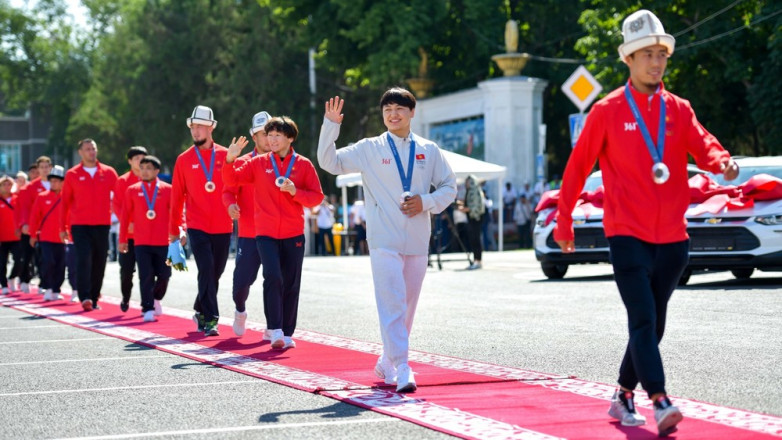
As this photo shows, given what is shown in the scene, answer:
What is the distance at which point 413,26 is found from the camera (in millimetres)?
43812

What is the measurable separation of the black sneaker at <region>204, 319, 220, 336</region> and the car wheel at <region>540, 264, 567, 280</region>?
29.8 ft

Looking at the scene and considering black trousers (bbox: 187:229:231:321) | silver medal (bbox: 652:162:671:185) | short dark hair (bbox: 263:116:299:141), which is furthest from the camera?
black trousers (bbox: 187:229:231:321)

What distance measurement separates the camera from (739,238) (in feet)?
59.3

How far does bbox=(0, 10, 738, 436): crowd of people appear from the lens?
7223 mm

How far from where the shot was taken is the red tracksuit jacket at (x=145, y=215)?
1557 centimetres

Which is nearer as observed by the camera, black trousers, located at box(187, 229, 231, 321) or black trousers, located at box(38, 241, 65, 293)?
black trousers, located at box(187, 229, 231, 321)

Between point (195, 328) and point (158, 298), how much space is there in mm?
1727

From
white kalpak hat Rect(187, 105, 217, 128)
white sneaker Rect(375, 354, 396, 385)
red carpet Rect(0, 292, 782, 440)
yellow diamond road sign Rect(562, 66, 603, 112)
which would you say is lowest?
red carpet Rect(0, 292, 782, 440)

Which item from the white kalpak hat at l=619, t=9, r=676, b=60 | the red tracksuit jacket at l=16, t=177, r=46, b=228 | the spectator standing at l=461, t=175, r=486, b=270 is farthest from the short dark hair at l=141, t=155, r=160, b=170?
the spectator standing at l=461, t=175, r=486, b=270

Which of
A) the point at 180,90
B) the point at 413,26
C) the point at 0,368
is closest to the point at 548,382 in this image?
the point at 0,368

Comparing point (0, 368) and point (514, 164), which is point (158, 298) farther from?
point (514, 164)

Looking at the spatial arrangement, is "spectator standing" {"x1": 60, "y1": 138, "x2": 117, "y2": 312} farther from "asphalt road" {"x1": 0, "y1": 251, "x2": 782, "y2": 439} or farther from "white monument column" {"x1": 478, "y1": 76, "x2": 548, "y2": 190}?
"white monument column" {"x1": 478, "y1": 76, "x2": 548, "y2": 190}

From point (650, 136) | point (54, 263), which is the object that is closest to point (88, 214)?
point (54, 263)

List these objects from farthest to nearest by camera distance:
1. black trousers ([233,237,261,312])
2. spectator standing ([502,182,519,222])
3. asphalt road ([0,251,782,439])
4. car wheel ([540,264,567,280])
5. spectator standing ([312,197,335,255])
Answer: spectator standing ([502,182,519,222]) → spectator standing ([312,197,335,255]) → car wheel ([540,264,567,280]) → black trousers ([233,237,261,312]) → asphalt road ([0,251,782,439])
